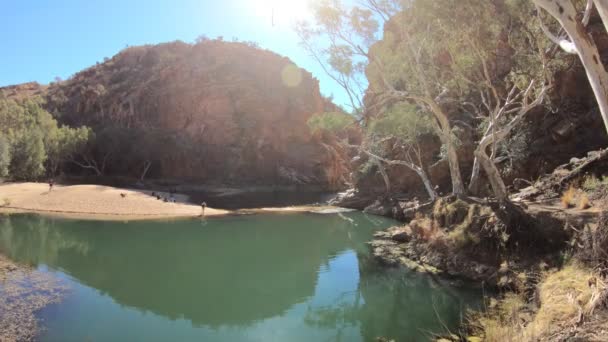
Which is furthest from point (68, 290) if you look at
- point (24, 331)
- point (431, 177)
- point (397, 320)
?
point (431, 177)

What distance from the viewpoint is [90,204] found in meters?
29.3

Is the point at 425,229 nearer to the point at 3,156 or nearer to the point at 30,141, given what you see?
the point at 3,156

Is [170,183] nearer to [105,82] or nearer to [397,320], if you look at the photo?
[105,82]

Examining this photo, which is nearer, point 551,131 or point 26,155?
point 551,131

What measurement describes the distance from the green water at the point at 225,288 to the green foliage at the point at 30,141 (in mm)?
24087

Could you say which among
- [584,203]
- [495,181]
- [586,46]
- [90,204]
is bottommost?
[90,204]

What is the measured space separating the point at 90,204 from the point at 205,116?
36.2m

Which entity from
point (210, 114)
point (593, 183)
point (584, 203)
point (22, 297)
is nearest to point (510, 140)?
point (593, 183)

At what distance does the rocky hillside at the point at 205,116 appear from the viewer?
5869 cm

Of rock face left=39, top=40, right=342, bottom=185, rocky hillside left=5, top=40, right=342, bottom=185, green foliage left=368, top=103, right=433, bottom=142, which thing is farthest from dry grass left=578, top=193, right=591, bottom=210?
rock face left=39, top=40, right=342, bottom=185

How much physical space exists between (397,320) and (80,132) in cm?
5406

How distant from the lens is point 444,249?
12797mm

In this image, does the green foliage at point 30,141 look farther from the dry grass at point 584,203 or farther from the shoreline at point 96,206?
the dry grass at point 584,203

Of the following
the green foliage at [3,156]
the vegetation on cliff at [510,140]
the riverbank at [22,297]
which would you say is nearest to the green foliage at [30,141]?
the green foliage at [3,156]
